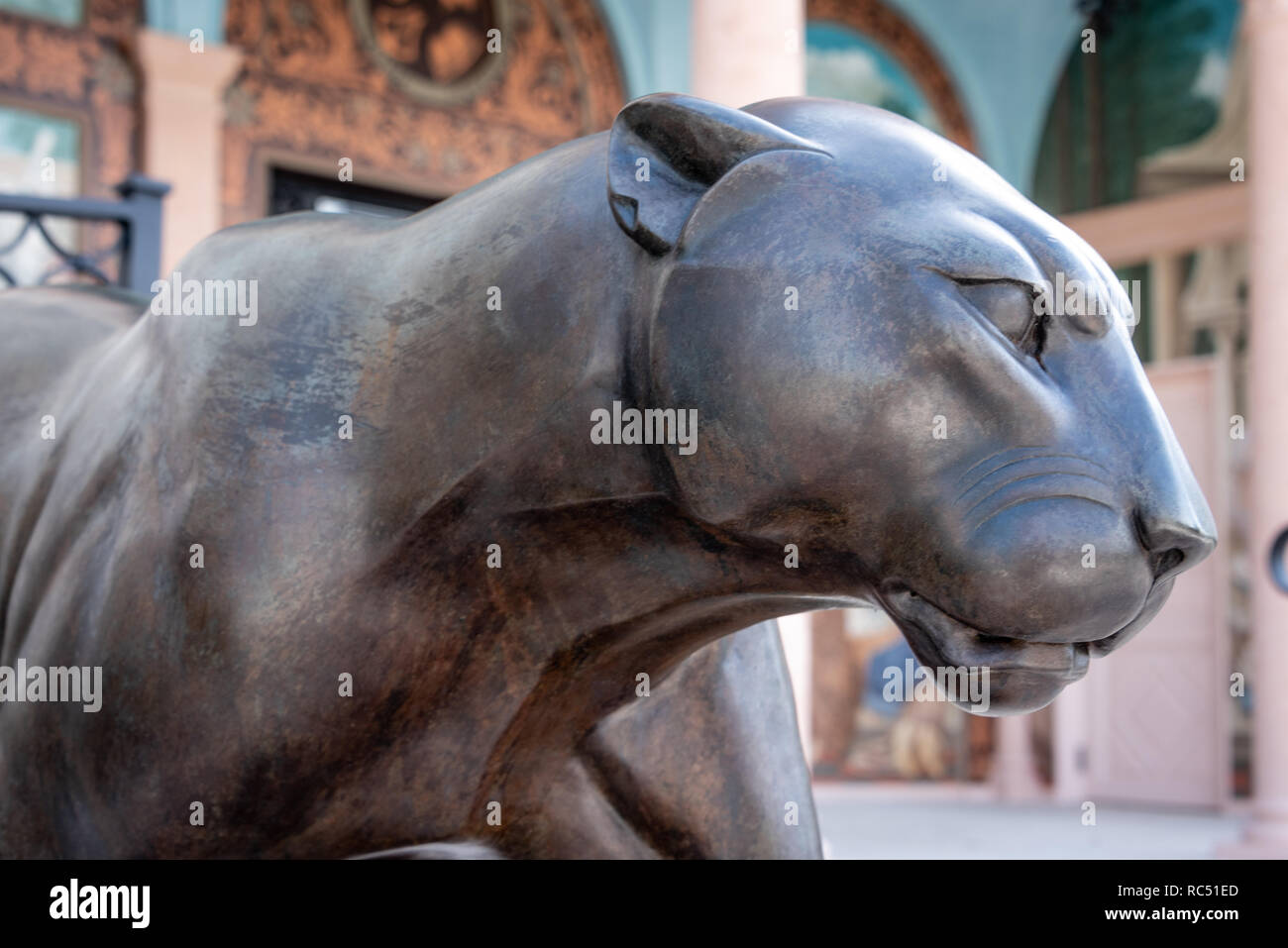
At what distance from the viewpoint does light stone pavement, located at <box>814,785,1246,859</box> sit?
848cm

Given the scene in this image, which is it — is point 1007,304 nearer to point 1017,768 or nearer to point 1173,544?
point 1173,544

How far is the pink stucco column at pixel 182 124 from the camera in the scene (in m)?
8.50

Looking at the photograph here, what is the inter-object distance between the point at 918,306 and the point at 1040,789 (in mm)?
13374

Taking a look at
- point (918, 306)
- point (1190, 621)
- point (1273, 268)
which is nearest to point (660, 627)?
point (918, 306)

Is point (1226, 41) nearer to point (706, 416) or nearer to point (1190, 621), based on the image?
point (1190, 621)

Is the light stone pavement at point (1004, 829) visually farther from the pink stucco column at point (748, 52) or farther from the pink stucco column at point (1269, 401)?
the pink stucco column at point (748, 52)

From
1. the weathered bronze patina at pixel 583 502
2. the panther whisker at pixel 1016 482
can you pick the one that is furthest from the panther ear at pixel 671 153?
the panther whisker at pixel 1016 482

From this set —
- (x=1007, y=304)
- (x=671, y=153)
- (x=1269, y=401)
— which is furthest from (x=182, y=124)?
(x=1007, y=304)

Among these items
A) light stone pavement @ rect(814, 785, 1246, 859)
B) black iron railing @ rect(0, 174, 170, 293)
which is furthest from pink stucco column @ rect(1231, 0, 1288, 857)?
black iron railing @ rect(0, 174, 170, 293)

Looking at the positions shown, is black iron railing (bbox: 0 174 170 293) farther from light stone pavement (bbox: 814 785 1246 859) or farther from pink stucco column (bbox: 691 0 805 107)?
light stone pavement (bbox: 814 785 1246 859)

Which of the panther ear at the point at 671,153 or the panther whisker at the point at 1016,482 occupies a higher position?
the panther ear at the point at 671,153

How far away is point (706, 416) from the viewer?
2.81ft
